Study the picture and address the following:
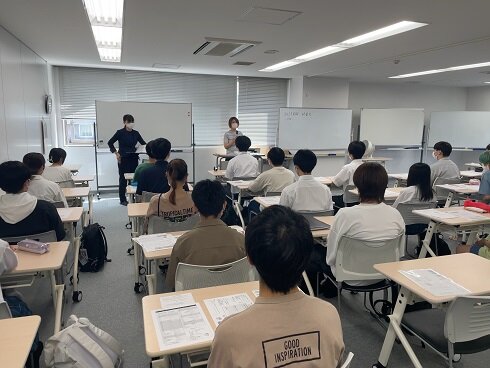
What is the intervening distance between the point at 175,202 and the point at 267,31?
2478 millimetres

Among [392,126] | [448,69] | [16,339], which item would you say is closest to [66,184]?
[16,339]

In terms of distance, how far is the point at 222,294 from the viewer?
5.84 feet

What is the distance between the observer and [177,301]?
5.64 ft

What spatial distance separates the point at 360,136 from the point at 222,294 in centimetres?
834

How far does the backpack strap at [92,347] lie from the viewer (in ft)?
6.25

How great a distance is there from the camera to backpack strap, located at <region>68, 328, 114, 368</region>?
6.25 ft

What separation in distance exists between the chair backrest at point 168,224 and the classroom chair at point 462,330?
1.78 metres

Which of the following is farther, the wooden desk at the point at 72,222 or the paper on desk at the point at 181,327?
the wooden desk at the point at 72,222

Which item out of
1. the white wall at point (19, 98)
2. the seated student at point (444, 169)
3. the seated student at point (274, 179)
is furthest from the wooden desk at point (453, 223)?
the white wall at point (19, 98)

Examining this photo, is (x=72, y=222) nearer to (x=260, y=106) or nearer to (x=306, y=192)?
(x=306, y=192)

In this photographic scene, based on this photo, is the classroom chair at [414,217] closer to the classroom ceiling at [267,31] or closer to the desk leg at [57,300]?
the classroom ceiling at [267,31]

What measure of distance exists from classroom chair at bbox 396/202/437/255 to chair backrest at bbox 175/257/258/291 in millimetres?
→ 2409

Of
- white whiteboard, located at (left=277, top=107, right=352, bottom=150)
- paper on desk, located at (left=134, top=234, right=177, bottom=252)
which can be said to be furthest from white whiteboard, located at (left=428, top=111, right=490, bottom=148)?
paper on desk, located at (left=134, top=234, right=177, bottom=252)

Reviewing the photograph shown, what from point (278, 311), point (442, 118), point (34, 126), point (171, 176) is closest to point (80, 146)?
point (34, 126)
